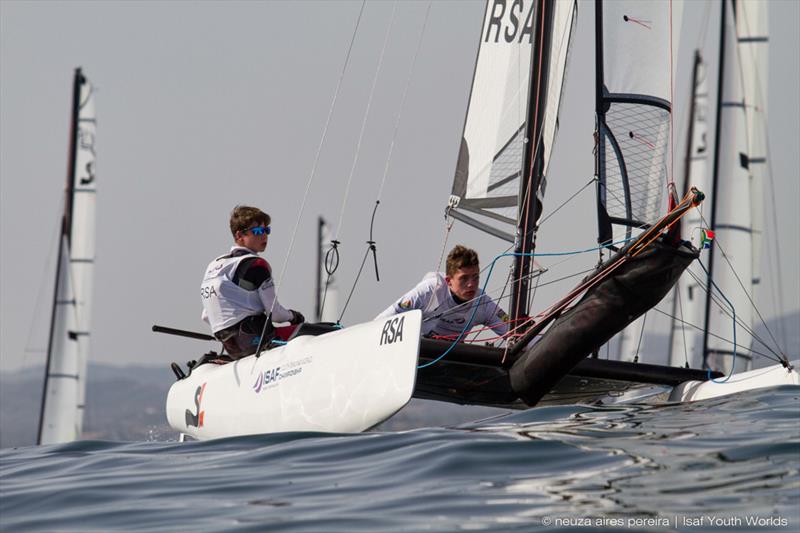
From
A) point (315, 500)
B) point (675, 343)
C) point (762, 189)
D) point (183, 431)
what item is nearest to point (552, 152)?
point (183, 431)

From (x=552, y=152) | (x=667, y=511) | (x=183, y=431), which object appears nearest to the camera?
(x=667, y=511)

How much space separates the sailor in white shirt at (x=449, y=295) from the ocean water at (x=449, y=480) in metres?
1.31

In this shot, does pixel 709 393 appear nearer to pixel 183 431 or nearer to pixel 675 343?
pixel 183 431

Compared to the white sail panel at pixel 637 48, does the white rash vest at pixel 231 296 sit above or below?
below

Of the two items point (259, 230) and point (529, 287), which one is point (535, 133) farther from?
point (259, 230)

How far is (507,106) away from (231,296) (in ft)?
9.28

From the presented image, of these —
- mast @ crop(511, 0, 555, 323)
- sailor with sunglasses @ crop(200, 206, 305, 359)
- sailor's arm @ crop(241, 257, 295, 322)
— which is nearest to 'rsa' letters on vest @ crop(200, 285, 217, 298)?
sailor with sunglasses @ crop(200, 206, 305, 359)

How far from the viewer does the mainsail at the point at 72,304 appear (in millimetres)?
17219

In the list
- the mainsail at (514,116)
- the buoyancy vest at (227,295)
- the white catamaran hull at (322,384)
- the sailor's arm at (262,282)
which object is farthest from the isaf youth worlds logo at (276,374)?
the mainsail at (514,116)

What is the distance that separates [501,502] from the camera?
11.7ft

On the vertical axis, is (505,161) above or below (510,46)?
below

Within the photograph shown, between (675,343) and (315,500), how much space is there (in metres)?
16.3

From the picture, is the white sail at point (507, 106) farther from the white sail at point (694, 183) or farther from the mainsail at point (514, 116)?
the white sail at point (694, 183)

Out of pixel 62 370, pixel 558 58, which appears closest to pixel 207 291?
pixel 558 58
